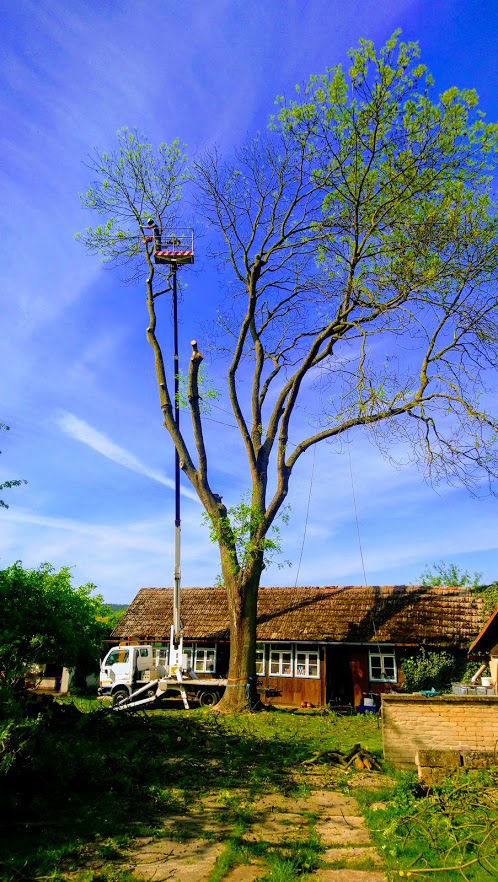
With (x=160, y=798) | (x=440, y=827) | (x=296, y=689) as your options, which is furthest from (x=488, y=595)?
(x=160, y=798)

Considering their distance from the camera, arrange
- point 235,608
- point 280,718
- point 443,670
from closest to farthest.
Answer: point 280,718, point 235,608, point 443,670

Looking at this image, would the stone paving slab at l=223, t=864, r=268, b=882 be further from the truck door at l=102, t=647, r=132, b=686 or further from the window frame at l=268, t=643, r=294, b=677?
the window frame at l=268, t=643, r=294, b=677

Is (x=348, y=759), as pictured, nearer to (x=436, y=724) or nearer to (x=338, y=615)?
(x=436, y=724)

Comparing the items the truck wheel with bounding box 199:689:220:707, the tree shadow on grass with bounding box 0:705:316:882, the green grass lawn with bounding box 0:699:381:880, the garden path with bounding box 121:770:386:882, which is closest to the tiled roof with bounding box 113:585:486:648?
the truck wheel with bounding box 199:689:220:707

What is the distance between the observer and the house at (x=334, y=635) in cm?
2027

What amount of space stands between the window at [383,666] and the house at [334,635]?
0.03 meters

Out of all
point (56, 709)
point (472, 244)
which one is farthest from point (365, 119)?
point (56, 709)

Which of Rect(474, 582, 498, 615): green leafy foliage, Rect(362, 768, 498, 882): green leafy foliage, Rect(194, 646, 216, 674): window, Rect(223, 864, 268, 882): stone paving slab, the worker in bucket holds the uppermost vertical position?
the worker in bucket

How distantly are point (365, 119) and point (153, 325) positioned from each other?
31.0 feet

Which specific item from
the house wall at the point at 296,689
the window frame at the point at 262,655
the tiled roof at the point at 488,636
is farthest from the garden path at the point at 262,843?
the window frame at the point at 262,655

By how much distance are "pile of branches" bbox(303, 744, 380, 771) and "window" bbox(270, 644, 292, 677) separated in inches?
474

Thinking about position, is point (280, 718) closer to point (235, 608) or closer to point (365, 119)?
point (235, 608)

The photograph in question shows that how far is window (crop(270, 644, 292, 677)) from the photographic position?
2228cm

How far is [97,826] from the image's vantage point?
255 inches
